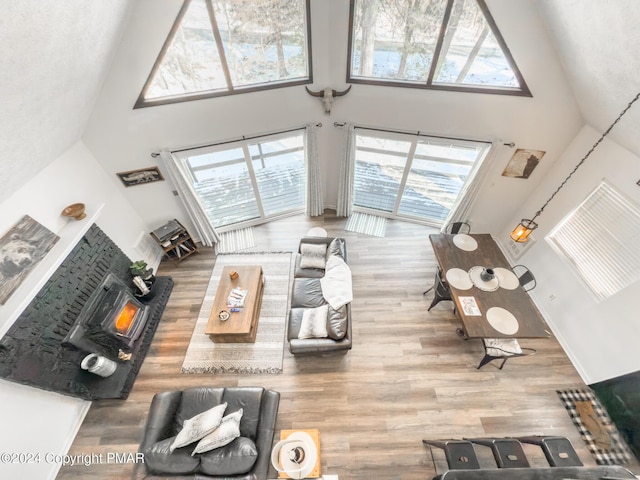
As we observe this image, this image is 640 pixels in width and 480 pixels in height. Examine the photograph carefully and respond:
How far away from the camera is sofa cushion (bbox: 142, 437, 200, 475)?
2697mm

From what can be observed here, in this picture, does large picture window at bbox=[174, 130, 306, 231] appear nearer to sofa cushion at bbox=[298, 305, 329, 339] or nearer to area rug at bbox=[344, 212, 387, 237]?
area rug at bbox=[344, 212, 387, 237]

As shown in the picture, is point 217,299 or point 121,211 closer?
point 217,299

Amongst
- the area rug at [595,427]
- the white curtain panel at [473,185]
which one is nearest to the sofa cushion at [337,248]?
the white curtain panel at [473,185]

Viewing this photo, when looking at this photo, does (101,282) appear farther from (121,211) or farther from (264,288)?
(264,288)

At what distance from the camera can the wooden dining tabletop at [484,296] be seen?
331 centimetres

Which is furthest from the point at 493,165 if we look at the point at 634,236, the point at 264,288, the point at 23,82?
the point at 23,82

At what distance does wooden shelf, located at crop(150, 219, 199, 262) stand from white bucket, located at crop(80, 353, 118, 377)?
2014 millimetres

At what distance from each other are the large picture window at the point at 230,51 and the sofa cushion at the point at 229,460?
14.5 ft

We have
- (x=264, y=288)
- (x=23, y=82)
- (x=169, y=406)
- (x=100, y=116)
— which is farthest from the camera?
(x=264, y=288)

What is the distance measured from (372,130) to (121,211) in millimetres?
4550

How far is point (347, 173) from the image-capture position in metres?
5.44

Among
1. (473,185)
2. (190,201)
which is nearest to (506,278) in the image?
(473,185)

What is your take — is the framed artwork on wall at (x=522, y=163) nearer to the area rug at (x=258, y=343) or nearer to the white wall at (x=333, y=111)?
the white wall at (x=333, y=111)

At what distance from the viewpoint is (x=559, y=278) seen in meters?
4.26
